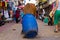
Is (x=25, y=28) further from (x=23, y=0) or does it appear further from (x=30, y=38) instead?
(x=23, y=0)

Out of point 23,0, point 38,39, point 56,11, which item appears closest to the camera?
point 38,39

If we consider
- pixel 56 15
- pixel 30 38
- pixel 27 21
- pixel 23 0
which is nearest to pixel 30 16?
pixel 27 21

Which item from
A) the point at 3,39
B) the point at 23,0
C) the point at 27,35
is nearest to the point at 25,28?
the point at 27,35

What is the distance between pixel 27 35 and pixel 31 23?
1.83 feet

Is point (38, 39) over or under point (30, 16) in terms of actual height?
under

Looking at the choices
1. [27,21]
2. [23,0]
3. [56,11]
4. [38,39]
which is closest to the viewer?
[38,39]

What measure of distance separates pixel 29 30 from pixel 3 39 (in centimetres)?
Result: 119

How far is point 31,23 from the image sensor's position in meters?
10.0

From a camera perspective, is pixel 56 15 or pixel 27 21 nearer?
pixel 27 21

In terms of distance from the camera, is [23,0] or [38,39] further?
[23,0]

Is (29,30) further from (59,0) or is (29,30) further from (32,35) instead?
(59,0)

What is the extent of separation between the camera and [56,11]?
11.6 meters

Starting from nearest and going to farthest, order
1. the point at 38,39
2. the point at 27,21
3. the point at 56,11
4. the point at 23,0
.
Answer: the point at 38,39
the point at 27,21
the point at 56,11
the point at 23,0

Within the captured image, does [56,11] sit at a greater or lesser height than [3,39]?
greater
